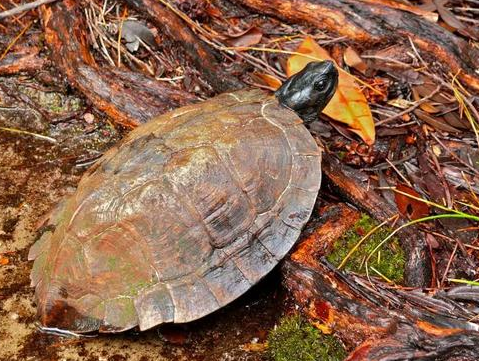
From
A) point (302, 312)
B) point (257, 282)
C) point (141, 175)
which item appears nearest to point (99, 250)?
point (141, 175)

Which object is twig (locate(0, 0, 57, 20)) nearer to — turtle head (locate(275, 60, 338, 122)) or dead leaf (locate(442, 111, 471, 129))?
turtle head (locate(275, 60, 338, 122))

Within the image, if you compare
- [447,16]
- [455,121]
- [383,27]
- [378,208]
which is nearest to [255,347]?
[378,208]

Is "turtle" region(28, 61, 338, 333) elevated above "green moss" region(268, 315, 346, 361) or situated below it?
above

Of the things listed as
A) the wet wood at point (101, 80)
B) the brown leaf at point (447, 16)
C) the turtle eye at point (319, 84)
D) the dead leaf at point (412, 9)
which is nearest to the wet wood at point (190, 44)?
the wet wood at point (101, 80)

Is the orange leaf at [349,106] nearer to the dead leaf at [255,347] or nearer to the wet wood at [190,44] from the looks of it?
the wet wood at [190,44]

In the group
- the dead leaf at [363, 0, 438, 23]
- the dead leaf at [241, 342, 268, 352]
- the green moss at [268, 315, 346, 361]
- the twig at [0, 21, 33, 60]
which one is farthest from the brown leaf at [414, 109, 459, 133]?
the twig at [0, 21, 33, 60]

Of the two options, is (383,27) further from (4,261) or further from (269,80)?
(4,261)

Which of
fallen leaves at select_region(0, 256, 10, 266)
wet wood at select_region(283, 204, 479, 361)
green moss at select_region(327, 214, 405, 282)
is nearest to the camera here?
wet wood at select_region(283, 204, 479, 361)

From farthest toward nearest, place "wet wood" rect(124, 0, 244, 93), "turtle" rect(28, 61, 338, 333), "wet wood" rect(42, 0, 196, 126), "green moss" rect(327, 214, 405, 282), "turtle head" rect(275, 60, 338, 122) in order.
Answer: "wet wood" rect(124, 0, 244, 93) → "wet wood" rect(42, 0, 196, 126) → "turtle head" rect(275, 60, 338, 122) → "green moss" rect(327, 214, 405, 282) → "turtle" rect(28, 61, 338, 333)
